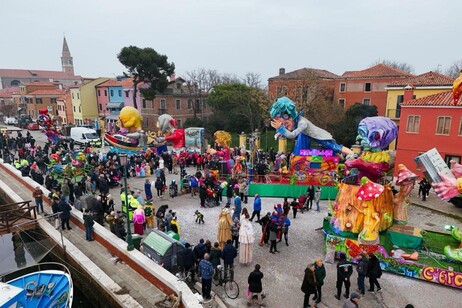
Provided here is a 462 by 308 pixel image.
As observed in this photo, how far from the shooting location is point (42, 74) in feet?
332

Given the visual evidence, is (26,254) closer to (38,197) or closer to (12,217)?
(12,217)

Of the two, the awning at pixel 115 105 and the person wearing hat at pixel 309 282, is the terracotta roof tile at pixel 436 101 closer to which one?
the person wearing hat at pixel 309 282

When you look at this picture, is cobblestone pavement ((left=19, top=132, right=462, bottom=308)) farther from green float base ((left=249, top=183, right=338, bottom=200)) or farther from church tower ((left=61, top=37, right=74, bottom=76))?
church tower ((left=61, top=37, right=74, bottom=76))

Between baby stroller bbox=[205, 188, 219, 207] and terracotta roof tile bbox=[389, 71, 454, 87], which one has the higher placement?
terracotta roof tile bbox=[389, 71, 454, 87]

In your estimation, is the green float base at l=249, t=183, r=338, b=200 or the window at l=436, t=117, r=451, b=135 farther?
the window at l=436, t=117, r=451, b=135

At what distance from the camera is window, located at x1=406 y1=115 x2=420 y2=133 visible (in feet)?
66.8

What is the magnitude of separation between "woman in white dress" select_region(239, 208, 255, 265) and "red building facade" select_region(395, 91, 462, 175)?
15679 millimetres

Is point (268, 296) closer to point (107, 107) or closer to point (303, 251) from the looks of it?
point (303, 251)

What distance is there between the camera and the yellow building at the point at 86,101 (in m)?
48.1

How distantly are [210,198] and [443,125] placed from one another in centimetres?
1511

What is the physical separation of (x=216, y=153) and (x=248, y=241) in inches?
467

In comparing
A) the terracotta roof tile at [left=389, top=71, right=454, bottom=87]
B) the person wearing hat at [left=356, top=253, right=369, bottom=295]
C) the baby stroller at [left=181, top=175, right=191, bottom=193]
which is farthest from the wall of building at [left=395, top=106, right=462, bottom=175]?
the person wearing hat at [left=356, top=253, right=369, bottom=295]

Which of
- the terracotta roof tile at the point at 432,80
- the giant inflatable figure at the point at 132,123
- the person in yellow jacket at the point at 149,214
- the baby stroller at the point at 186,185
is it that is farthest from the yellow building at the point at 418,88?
the person in yellow jacket at the point at 149,214

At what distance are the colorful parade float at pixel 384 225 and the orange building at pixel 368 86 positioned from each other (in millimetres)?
25822
